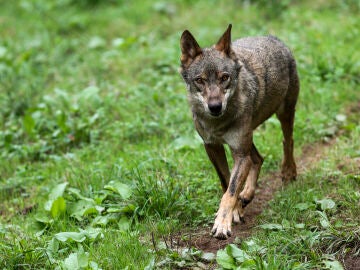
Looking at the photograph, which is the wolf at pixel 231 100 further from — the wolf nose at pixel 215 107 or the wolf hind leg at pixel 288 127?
the wolf hind leg at pixel 288 127

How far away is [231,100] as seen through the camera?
621 cm

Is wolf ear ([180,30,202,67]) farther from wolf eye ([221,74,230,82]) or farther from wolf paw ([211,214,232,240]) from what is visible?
wolf paw ([211,214,232,240])

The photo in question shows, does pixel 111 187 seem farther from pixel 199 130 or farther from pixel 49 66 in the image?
pixel 49 66

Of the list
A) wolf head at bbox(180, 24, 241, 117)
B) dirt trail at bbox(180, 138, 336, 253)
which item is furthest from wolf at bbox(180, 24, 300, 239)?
dirt trail at bbox(180, 138, 336, 253)

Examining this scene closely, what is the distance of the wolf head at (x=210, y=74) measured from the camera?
19.3 feet

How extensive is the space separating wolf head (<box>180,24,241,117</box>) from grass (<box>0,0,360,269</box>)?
109cm

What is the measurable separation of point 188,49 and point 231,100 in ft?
2.25

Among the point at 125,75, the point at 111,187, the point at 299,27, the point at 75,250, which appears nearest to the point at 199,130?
the point at 111,187

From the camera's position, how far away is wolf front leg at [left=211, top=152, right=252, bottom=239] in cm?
580

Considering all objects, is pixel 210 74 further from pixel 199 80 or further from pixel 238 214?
pixel 238 214

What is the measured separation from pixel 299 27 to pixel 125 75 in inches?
140

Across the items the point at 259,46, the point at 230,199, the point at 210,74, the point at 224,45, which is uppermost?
the point at 224,45

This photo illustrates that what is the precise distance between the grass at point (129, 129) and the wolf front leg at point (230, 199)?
36cm

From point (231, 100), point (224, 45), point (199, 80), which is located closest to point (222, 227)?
point (231, 100)
